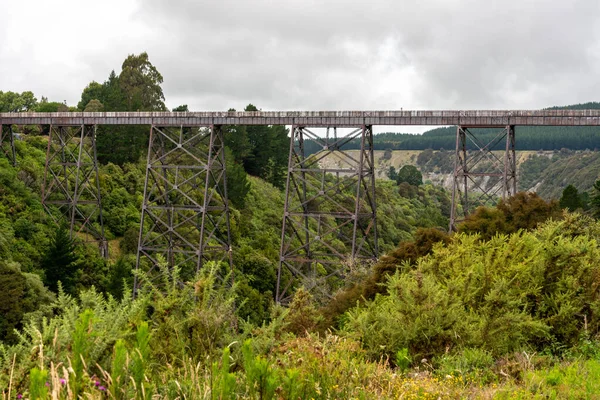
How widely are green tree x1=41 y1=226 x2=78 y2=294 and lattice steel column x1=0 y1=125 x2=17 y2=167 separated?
825 centimetres

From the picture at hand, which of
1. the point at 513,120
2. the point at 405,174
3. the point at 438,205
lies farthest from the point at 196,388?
the point at 405,174

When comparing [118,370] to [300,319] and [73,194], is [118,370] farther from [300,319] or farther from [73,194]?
[73,194]

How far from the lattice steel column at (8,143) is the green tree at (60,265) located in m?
8.25

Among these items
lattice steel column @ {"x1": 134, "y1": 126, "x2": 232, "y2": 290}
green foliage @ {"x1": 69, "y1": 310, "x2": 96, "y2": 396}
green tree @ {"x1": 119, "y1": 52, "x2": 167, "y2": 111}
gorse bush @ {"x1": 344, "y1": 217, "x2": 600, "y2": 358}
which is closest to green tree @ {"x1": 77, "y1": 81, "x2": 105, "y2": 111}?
green tree @ {"x1": 119, "y1": 52, "x2": 167, "y2": 111}

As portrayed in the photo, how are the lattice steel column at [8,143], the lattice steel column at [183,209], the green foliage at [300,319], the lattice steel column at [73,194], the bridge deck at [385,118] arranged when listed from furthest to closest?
the lattice steel column at [8,143] → the lattice steel column at [73,194] → the lattice steel column at [183,209] → the bridge deck at [385,118] → the green foliage at [300,319]

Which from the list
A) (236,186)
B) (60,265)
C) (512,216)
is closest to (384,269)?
(512,216)

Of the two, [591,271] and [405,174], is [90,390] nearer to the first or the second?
[591,271]

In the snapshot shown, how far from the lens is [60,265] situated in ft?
66.3

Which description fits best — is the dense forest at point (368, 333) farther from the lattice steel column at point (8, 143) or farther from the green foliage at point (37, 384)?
the lattice steel column at point (8, 143)

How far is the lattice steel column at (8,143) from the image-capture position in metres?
26.8

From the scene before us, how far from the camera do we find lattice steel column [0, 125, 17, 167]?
26.8 m

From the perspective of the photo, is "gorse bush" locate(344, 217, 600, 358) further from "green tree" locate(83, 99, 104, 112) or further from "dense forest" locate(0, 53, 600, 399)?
"green tree" locate(83, 99, 104, 112)

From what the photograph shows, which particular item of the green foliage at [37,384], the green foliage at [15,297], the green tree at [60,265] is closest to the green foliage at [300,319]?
the green foliage at [37,384]

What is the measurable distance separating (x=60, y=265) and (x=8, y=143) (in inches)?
425
